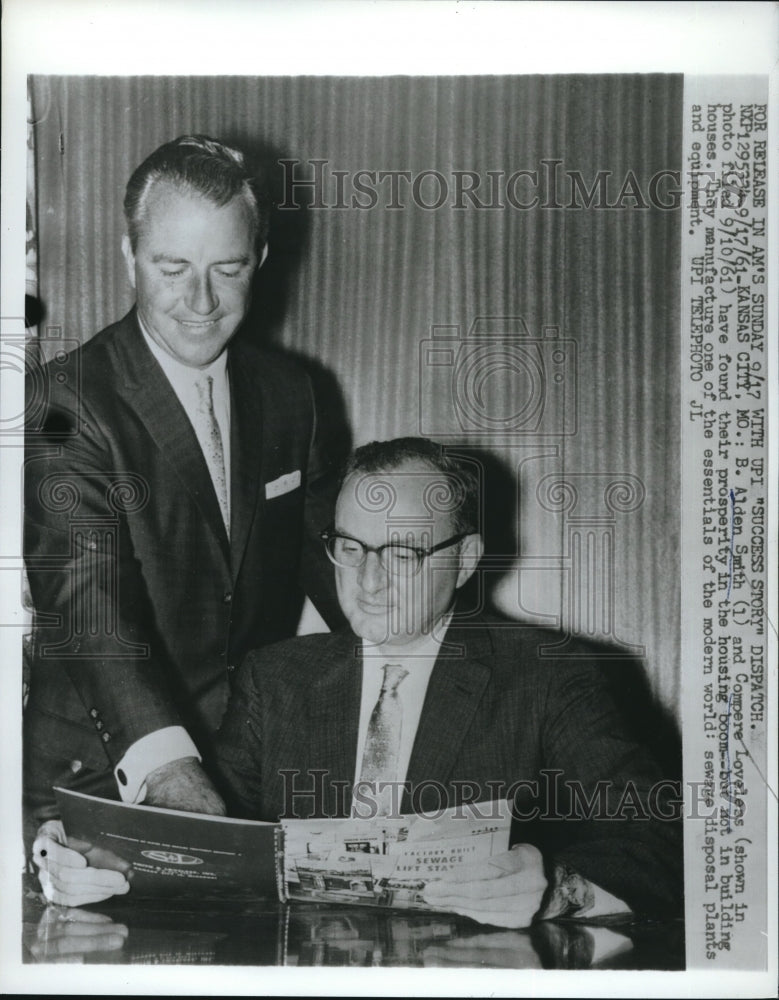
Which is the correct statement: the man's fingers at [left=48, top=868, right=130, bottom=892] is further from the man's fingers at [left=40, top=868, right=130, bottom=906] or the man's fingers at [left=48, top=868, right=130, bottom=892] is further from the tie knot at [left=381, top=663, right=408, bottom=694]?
the tie knot at [left=381, top=663, right=408, bottom=694]

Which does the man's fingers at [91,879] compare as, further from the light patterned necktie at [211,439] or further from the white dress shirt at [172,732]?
the light patterned necktie at [211,439]

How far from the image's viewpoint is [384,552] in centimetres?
189

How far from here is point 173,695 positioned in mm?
1901

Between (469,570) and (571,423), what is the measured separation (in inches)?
14.8

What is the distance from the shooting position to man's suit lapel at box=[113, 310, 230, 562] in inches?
75.4

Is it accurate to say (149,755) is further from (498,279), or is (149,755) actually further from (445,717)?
(498,279)

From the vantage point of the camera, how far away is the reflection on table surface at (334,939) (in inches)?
73.7

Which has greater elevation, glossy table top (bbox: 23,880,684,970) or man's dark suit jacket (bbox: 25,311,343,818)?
man's dark suit jacket (bbox: 25,311,343,818)

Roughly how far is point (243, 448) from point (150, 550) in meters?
0.29

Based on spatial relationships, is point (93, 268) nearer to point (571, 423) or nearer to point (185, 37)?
point (185, 37)

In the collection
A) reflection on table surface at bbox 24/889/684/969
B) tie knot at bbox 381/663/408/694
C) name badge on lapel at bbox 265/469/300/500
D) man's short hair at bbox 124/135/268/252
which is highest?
man's short hair at bbox 124/135/268/252

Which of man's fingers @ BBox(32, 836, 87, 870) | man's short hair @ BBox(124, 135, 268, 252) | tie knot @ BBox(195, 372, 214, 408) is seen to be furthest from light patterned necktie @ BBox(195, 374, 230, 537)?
man's fingers @ BBox(32, 836, 87, 870)

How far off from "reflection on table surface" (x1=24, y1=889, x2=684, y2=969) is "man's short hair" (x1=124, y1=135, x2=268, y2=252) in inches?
55.1

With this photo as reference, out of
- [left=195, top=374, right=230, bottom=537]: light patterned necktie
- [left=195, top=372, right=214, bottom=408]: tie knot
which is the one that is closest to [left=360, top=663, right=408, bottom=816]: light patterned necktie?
[left=195, top=374, right=230, bottom=537]: light patterned necktie
